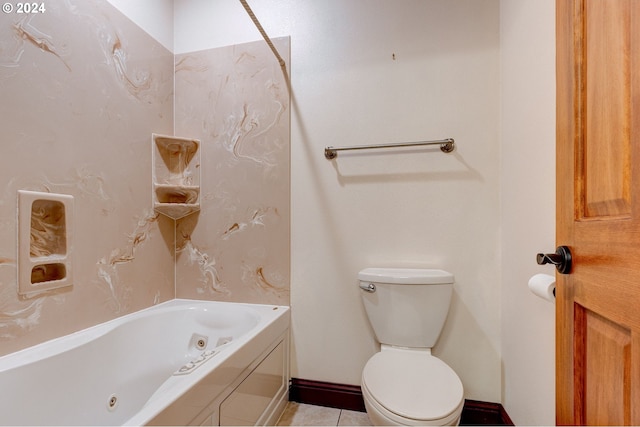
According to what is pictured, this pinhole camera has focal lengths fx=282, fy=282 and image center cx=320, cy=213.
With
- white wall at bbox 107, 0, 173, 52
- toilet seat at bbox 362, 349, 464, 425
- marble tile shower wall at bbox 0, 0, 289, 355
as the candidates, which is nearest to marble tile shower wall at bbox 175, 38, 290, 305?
marble tile shower wall at bbox 0, 0, 289, 355

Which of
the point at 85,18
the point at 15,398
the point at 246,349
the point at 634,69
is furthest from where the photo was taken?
the point at 85,18

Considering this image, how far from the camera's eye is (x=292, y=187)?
164 cm

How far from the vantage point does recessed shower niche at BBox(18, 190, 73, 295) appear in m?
1.04

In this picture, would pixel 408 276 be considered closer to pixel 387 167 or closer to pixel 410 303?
pixel 410 303

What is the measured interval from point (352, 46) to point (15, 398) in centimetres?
203

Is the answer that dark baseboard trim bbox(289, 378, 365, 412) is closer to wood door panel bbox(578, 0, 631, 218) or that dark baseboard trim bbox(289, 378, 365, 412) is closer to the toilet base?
the toilet base

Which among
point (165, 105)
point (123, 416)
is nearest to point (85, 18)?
point (165, 105)

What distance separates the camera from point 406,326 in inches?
53.6

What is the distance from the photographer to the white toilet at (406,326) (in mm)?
1109

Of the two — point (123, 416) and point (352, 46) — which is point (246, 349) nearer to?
point (123, 416)

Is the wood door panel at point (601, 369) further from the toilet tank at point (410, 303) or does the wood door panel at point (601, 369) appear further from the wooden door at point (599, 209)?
the toilet tank at point (410, 303)

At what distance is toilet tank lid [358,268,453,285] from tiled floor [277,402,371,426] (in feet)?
2.41

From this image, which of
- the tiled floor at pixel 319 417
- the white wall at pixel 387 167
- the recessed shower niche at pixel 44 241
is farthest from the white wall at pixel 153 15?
the tiled floor at pixel 319 417

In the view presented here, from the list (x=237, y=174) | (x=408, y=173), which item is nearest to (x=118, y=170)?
(x=237, y=174)
